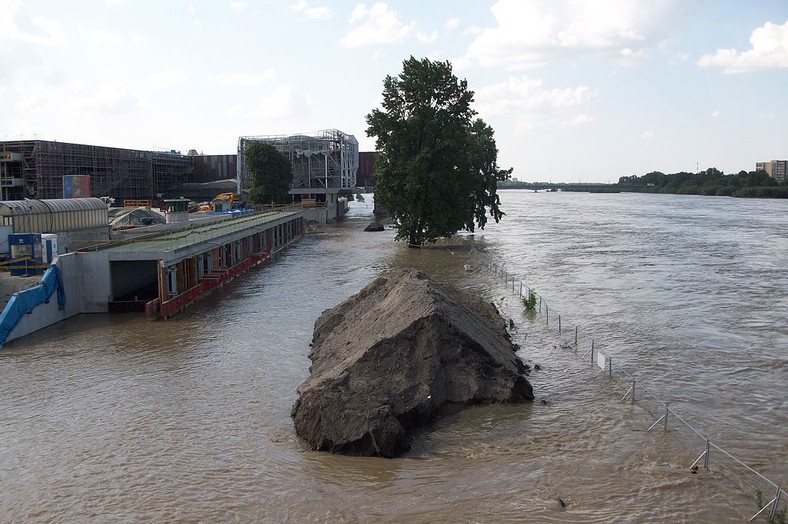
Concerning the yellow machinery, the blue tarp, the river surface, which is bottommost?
the river surface

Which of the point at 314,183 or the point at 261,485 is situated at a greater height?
the point at 314,183

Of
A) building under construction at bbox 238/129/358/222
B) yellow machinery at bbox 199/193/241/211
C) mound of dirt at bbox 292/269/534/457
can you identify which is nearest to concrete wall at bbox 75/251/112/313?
mound of dirt at bbox 292/269/534/457

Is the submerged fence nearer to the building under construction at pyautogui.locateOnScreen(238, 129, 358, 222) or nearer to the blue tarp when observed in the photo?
the blue tarp

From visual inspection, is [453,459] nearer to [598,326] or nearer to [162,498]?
[162,498]

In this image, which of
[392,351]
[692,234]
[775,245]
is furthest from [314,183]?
[392,351]

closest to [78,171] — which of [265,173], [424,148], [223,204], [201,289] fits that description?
[223,204]

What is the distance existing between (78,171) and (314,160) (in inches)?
1540

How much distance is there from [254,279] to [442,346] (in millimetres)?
27471

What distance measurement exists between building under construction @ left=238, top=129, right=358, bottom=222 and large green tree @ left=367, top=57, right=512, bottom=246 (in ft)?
168

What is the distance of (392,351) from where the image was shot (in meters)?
17.7

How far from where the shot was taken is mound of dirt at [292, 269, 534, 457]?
49.7 feet

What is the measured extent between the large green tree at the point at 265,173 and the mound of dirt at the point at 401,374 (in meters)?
74.1

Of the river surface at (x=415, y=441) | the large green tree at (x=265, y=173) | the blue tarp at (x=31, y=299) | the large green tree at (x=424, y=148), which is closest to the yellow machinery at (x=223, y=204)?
the large green tree at (x=265, y=173)

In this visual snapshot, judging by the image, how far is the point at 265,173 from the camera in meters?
94.2
